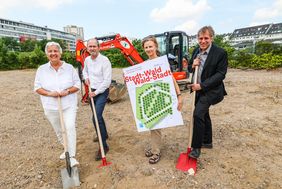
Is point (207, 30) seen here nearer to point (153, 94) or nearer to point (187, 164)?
point (153, 94)

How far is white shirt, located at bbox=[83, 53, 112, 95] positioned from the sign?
0.42 metres

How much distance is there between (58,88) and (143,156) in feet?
5.52

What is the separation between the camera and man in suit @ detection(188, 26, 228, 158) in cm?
301

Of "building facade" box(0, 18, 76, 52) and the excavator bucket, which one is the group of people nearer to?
the excavator bucket

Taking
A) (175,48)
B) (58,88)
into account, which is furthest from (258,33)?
(58,88)

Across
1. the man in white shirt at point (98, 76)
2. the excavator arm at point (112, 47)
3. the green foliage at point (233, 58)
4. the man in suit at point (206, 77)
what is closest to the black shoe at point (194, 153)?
the man in suit at point (206, 77)

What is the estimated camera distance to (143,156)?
3.64m

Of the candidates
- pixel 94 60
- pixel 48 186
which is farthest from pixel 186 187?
pixel 94 60

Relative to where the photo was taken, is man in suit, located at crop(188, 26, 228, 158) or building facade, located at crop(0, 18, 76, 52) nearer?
man in suit, located at crop(188, 26, 228, 158)

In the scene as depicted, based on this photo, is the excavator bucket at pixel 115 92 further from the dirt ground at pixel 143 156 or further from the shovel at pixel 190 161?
the shovel at pixel 190 161

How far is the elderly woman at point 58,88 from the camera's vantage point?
10.0 ft

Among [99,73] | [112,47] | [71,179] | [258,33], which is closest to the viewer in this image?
[71,179]

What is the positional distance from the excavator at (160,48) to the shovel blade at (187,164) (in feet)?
14.9

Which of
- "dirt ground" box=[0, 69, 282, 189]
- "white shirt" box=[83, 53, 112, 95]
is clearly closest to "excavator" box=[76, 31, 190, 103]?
"dirt ground" box=[0, 69, 282, 189]
